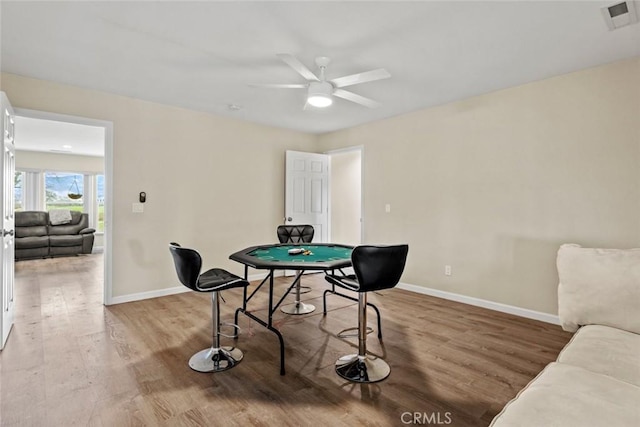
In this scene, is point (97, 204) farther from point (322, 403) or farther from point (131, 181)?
point (322, 403)

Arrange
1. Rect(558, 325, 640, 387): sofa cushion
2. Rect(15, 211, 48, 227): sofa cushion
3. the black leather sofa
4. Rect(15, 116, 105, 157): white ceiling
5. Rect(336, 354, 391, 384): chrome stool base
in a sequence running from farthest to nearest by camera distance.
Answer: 1. Rect(15, 211, 48, 227): sofa cushion
2. the black leather sofa
3. Rect(15, 116, 105, 157): white ceiling
4. Rect(336, 354, 391, 384): chrome stool base
5. Rect(558, 325, 640, 387): sofa cushion

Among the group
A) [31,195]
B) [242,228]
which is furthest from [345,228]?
[31,195]

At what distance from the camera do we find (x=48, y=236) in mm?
7332

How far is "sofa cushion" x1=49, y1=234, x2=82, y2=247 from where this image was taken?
7.26 m

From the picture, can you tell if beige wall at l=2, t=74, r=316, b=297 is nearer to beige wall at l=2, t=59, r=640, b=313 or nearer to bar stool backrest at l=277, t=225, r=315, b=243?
beige wall at l=2, t=59, r=640, b=313

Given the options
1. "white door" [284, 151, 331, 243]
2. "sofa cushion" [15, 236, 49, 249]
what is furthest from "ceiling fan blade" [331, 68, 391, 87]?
"sofa cushion" [15, 236, 49, 249]

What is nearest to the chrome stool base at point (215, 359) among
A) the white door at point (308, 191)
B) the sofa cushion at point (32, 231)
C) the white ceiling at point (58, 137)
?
the white door at point (308, 191)

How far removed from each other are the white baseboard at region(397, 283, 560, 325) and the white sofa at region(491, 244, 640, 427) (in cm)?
140

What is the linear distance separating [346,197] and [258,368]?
4709mm

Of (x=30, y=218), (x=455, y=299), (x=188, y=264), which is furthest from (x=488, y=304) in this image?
(x=30, y=218)

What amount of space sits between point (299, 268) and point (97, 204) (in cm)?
891

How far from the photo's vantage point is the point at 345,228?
6816 mm

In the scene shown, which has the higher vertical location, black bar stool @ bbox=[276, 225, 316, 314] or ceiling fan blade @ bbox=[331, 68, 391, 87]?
ceiling fan blade @ bbox=[331, 68, 391, 87]

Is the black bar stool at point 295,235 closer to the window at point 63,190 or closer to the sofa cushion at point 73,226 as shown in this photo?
the sofa cushion at point 73,226
